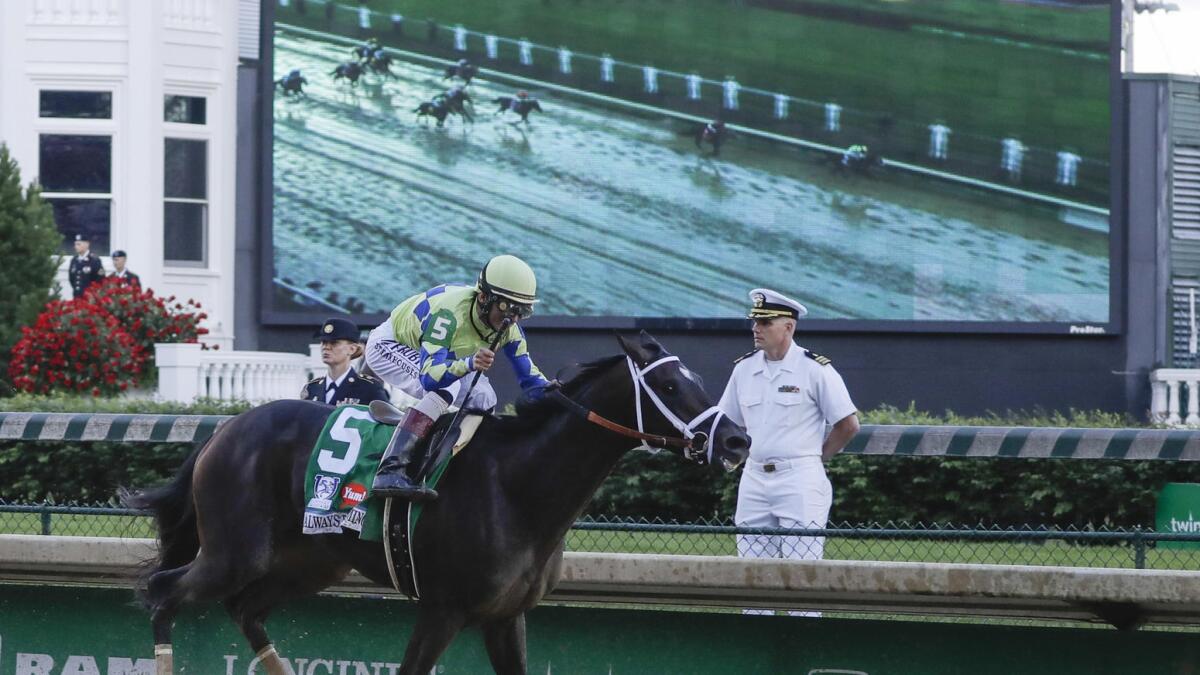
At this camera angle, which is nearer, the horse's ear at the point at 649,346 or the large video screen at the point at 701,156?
the horse's ear at the point at 649,346

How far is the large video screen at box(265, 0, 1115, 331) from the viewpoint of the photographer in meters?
18.0

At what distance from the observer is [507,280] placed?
644cm

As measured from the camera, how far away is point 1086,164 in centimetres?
1794

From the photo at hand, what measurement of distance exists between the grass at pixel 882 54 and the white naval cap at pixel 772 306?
37.2ft

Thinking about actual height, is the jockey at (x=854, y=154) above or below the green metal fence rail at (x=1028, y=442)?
above

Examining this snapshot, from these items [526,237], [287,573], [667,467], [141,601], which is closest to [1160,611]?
[287,573]

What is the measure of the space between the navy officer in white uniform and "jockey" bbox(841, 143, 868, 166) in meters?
11.1

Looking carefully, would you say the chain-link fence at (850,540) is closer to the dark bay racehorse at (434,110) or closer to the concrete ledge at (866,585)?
the concrete ledge at (866,585)

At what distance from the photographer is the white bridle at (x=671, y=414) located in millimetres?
6113

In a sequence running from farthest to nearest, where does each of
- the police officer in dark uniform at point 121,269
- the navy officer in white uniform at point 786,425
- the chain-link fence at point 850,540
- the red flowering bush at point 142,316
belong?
Answer: the police officer in dark uniform at point 121,269 → the red flowering bush at point 142,316 → the navy officer in white uniform at point 786,425 → the chain-link fence at point 850,540

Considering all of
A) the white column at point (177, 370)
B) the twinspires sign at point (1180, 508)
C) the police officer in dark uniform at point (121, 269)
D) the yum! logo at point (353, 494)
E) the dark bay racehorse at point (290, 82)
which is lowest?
the white column at point (177, 370)

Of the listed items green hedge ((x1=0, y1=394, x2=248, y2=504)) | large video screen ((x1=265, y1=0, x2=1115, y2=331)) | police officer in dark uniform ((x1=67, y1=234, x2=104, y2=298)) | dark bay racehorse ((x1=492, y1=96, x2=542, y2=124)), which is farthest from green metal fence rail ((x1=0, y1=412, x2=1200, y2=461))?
police officer in dark uniform ((x1=67, y1=234, x2=104, y2=298))

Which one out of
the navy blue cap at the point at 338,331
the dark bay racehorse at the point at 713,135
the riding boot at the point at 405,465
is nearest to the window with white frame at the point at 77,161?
the dark bay racehorse at the point at 713,135

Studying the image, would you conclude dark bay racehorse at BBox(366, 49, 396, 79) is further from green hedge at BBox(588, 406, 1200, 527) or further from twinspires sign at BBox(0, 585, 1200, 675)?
twinspires sign at BBox(0, 585, 1200, 675)
